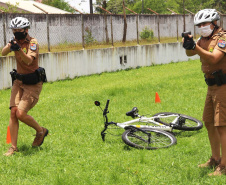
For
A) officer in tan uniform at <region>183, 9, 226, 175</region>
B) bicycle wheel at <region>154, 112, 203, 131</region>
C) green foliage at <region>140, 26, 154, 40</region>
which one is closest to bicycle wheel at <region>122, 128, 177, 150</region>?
bicycle wheel at <region>154, 112, 203, 131</region>

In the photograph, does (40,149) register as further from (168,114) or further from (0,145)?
(168,114)

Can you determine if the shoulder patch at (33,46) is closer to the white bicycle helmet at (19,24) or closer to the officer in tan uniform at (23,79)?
the officer in tan uniform at (23,79)

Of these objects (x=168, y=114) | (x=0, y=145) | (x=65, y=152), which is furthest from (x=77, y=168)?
(x=168, y=114)

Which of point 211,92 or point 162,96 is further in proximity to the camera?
point 162,96

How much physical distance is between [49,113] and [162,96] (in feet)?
11.6

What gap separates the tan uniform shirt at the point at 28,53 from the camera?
22.3 feet

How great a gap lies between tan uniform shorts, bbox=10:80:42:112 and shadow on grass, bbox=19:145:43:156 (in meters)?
0.68

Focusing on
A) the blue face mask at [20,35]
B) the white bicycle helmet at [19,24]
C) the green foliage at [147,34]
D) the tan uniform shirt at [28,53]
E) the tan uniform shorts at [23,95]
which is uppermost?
the white bicycle helmet at [19,24]

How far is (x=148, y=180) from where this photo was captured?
18.3ft

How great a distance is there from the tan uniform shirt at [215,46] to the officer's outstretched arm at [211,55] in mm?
60

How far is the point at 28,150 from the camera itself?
23.1ft

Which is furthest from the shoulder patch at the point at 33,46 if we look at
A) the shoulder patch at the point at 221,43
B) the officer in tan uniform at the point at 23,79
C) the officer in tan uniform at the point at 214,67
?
the shoulder patch at the point at 221,43

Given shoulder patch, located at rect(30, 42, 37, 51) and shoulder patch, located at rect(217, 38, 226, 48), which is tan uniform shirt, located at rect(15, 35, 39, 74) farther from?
shoulder patch, located at rect(217, 38, 226, 48)

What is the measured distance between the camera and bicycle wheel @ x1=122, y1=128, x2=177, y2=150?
7.11 meters
